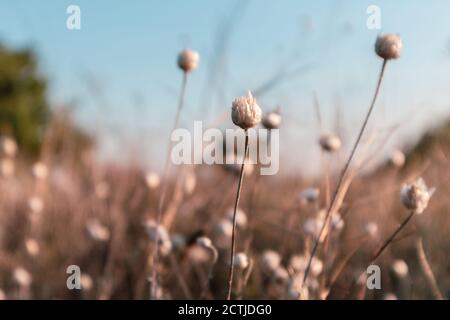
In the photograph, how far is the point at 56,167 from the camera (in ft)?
9.20

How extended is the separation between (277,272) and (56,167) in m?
1.87

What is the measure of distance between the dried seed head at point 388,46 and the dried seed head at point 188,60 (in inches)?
12.4

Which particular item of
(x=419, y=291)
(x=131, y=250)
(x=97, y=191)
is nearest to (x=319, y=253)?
(x=419, y=291)

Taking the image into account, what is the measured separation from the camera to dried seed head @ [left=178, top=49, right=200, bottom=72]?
96 centimetres

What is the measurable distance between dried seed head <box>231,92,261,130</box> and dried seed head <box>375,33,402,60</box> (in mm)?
220

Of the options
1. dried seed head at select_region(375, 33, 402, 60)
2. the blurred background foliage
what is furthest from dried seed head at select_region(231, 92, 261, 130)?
the blurred background foliage

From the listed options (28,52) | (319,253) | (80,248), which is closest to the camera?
(319,253)

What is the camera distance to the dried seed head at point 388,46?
0.75 metres

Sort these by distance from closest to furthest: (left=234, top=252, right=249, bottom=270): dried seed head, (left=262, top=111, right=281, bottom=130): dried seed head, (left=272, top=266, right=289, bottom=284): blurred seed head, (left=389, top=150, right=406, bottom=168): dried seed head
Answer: (left=234, top=252, right=249, bottom=270): dried seed head
(left=262, top=111, right=281, bottom=130): dried seed head
(left=272, top=266, right=289, bottom=284): blurred seed head
(left=389, top=150, right=406, bottom=168): dried seed head

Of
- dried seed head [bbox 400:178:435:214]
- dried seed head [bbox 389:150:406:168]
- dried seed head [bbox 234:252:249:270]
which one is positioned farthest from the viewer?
dried seed head [bbox 389:150:406:168]

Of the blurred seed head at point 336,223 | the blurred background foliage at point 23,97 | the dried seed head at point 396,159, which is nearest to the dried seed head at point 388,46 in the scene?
the blurred seed head at point 336,223

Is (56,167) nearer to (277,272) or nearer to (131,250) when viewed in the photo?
(131,250)

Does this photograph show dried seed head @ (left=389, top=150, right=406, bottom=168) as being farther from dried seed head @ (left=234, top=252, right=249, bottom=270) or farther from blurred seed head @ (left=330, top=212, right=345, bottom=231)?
dried seed head @ (left=234, top=252, right=249, bottom=270)
